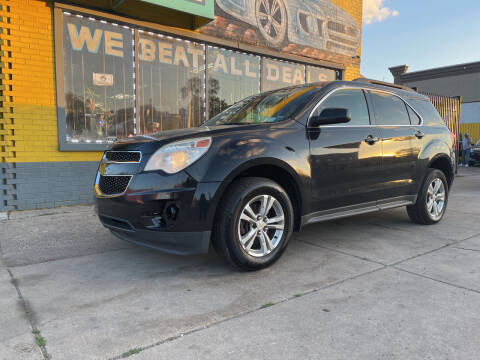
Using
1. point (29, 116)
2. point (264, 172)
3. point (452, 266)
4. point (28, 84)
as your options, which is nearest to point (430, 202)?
point (452, 266)

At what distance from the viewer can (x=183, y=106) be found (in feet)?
27.6

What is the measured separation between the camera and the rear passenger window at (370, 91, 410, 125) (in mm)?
4477

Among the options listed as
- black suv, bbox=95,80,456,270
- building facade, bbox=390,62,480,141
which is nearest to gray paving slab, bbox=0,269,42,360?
black suv, bbox=95,80,456,270

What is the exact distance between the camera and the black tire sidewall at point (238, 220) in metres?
3.09

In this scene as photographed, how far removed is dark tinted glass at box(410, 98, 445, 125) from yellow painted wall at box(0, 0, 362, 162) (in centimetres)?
586

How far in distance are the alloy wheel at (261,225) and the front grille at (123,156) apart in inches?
40.8

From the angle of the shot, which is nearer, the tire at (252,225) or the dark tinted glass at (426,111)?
the tire at (252,225)

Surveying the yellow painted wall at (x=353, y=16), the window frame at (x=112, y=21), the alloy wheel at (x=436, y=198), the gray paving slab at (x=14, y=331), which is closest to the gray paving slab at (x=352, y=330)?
the gray paving slab at (x=14, y=331)

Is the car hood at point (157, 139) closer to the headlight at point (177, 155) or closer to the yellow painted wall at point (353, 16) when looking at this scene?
the headlight at point (177, 155)

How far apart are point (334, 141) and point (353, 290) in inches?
62.5

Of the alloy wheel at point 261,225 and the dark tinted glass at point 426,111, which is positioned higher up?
the dark tinted glass at point 426,111

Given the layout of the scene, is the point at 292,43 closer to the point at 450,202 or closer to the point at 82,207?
the point at 450,202

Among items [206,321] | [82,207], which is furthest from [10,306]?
[82,207]

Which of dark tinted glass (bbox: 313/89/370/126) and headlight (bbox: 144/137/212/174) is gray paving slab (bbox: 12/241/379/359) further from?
dark tinted glass (bbox: 313/89/370/126)
